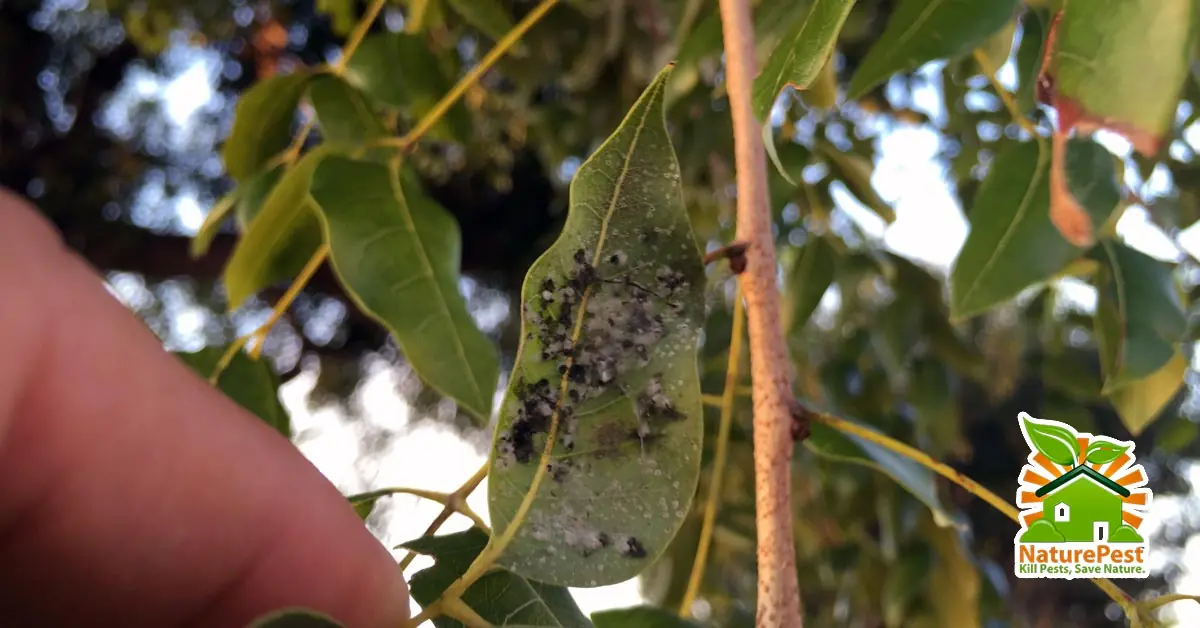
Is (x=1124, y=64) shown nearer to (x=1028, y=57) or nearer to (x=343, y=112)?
(x=1028, y=57)

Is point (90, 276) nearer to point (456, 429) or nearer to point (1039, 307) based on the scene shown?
point (1039, 307)

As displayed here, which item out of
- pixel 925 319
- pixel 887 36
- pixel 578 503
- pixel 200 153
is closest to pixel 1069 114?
pixel 887 36

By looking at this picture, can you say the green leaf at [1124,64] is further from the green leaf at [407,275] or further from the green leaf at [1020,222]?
the green leaf at [407,275]

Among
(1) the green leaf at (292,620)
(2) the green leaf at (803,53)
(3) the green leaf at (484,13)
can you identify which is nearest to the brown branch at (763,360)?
(2) the green leaf at (803,53)

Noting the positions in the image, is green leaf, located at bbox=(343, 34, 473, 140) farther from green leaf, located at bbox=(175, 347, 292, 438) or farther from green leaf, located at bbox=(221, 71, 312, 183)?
green leaf, located at bbox=(175, 347, 292, 438)

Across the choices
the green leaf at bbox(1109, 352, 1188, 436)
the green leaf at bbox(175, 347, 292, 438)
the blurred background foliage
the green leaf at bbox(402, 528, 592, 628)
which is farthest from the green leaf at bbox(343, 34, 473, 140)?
the green leaf at bbox(1109, 352, 1188, 436)

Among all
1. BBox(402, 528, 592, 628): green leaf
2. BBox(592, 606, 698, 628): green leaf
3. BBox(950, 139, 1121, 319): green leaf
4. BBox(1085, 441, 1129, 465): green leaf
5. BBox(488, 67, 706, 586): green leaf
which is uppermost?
BBox(950, 139, 1121, 319): green leaf
